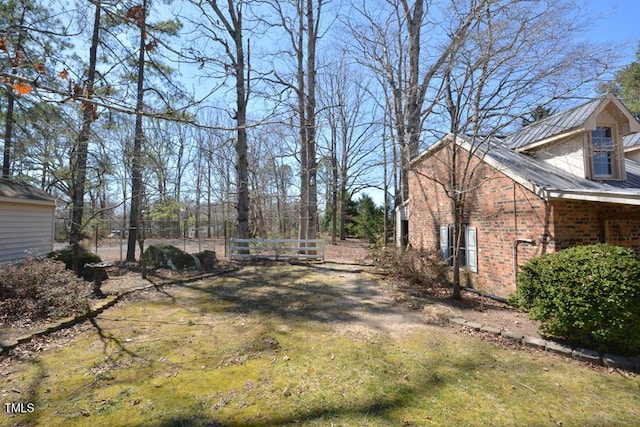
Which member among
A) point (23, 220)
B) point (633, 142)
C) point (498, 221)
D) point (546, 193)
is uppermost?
point (633, 142)

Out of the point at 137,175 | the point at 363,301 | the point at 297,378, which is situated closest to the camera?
the point at 297,378

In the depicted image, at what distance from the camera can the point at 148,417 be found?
289 centimetres

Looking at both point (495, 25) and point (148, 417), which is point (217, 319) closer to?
point (148, 417)

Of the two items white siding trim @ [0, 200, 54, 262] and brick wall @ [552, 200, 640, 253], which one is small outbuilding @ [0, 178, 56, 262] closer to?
white siding trim @ [0, 200, 54, 262]

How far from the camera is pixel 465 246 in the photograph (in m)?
8.85

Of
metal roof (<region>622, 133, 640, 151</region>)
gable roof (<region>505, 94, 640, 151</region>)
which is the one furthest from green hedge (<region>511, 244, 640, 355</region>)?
metal roof (<region>622, 133, 640, 151</region>)

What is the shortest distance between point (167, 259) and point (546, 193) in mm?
11052

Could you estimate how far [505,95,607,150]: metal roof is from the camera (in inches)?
287

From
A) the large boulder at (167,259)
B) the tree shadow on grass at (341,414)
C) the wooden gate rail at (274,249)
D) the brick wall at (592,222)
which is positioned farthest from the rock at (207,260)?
the brick wall at (592,222)

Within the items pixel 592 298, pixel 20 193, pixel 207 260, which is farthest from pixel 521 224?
pixel 20 193

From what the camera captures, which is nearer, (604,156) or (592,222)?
(592,222)

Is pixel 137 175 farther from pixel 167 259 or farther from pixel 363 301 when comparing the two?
pixel 363 301

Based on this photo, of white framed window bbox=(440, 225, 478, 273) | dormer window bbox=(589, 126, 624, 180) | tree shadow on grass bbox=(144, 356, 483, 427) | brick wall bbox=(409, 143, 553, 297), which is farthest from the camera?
white framed window bbox=(440, 225, 478, 273)

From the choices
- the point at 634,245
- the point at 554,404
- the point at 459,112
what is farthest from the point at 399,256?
the point at 554,404
